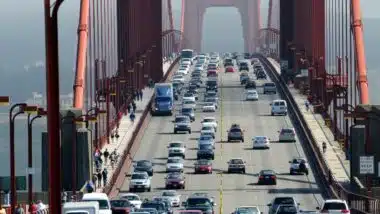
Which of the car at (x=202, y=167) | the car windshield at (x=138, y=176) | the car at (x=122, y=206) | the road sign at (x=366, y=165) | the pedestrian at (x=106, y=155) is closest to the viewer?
the car at (x=122, y=206)

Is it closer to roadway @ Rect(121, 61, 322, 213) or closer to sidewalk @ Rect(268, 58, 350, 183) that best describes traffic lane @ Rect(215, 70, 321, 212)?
roadway @ Rect(121, 61, 322, 213)

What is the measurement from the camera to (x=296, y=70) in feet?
488

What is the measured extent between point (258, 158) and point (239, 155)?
1.90m

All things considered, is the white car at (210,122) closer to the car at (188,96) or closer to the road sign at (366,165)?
the car at (188,96)

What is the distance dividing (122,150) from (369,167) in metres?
22.9

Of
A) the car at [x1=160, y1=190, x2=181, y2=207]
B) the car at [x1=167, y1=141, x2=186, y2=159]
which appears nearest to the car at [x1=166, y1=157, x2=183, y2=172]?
the car at [x1=167, y1=141, x2=186, y2=159]

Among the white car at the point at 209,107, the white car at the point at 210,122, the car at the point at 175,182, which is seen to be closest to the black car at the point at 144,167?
the car at the point at 175,182

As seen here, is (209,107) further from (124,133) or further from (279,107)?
(124,133)

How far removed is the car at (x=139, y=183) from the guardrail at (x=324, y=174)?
7785 mm

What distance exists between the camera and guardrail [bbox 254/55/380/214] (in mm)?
56938

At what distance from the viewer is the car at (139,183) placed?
76.8m

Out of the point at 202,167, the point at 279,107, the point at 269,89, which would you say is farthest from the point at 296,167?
the point at 269,89

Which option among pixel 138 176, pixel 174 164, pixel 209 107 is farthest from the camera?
pixel 209 107

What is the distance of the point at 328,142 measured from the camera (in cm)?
9356
